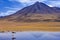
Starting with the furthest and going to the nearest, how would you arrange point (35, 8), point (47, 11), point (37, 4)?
point (37, 4) < point (35, 8) < point (47, 11)

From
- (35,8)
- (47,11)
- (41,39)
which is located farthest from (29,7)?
(41,39)

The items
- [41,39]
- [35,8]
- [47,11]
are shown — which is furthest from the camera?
[35,8]

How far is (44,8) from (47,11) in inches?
431

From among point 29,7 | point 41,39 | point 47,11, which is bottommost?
point 41,39

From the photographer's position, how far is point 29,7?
458 feet

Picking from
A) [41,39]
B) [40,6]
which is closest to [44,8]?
[40,6]

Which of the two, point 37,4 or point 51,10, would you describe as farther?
point 37,4

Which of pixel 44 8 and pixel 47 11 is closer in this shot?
pixel 47 11

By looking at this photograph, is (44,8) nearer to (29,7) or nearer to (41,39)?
(29,7)

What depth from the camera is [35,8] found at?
139m

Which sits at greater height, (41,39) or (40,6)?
(40,6)

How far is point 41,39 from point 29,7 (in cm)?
11656

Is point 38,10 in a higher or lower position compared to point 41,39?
higher

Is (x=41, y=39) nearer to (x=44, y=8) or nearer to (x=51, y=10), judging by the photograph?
(x=51, y=10)
